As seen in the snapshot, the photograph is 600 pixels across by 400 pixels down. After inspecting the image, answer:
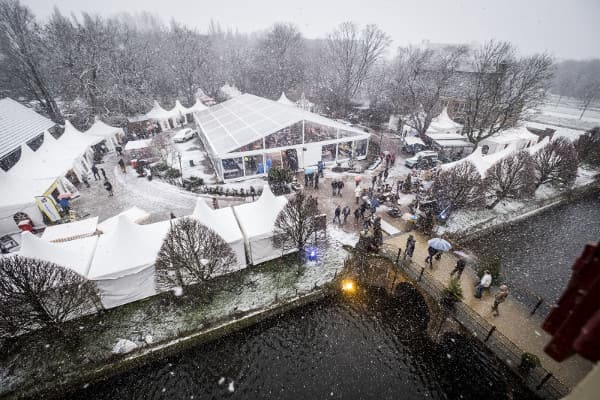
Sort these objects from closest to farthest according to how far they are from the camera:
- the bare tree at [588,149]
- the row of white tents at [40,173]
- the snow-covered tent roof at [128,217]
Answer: the snow-covered tent roof at [128,217]
the row of white tents at [40,173]
the bare tree at [588,149]

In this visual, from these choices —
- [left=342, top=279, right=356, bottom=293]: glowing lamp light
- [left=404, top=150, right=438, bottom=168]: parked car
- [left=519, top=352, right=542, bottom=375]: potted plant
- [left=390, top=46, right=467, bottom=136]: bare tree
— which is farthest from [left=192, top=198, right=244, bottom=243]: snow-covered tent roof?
[left=390, top=46, right=467, bottom=136]: bare tree

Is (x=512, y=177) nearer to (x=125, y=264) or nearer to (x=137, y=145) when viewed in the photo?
(x=125, y=264)

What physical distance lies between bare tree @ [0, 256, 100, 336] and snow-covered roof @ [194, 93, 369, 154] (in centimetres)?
1301

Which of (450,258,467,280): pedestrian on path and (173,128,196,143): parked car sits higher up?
(173,128,196,143): parked car

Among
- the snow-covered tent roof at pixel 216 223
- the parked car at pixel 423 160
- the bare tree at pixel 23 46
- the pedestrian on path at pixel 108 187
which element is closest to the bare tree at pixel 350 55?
the parked car at pixel 423 160

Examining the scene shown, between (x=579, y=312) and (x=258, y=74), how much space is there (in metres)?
53.9

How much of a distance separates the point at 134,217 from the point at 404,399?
1668 centimetres

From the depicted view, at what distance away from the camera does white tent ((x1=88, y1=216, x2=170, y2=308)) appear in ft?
36.1

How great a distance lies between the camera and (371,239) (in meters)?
13.7

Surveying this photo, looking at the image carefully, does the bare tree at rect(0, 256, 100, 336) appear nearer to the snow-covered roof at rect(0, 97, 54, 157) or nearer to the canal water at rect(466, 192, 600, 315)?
the snow-covered roof at rect(0, 97, 54, 157)

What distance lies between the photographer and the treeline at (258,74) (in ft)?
82.7

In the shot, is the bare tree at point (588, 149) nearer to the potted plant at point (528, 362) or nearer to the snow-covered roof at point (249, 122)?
the snow-covered roof at point (249, 122)

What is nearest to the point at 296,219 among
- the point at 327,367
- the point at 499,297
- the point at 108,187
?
the point at 327,367

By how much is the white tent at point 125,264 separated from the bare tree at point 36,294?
27.3 inches
